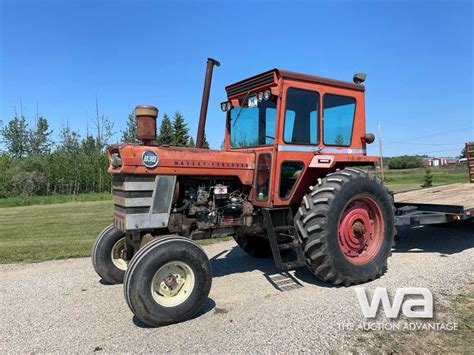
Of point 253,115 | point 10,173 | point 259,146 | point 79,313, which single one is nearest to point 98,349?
point 79,313

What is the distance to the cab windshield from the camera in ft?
17.7

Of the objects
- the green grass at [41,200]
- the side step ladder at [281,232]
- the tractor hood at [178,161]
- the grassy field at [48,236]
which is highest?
the tractor hood at [178,161]

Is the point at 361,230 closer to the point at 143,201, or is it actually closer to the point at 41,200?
the point at 143,201

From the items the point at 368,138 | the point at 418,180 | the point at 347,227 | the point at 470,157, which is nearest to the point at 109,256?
the point at 347,227

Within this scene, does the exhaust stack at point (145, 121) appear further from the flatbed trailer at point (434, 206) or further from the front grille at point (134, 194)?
the flatbed trailer at point (434, 206)

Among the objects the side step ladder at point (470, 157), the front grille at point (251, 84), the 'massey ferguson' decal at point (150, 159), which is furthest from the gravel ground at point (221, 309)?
the side step ladder at point (470, 157)

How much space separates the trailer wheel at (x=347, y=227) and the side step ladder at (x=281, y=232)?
15 cm

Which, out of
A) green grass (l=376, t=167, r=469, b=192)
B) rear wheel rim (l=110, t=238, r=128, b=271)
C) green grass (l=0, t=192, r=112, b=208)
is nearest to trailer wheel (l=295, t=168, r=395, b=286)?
rear wheel rim (l=110, t=238, r=128, b=271)

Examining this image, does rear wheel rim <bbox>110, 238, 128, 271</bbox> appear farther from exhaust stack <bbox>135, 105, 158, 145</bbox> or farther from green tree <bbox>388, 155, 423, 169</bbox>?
green tree <bbox>388, 155, 423, 169</bbox>

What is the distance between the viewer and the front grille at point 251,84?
5191 millimetres

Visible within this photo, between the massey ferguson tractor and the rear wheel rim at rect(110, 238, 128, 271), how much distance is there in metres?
0.01

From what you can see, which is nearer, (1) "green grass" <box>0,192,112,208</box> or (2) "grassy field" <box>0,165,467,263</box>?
(2) "grassy field" <box>0,165,467,263</box>

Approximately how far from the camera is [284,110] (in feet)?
16.9

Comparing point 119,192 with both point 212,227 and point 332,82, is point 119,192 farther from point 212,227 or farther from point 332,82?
point 332,82
